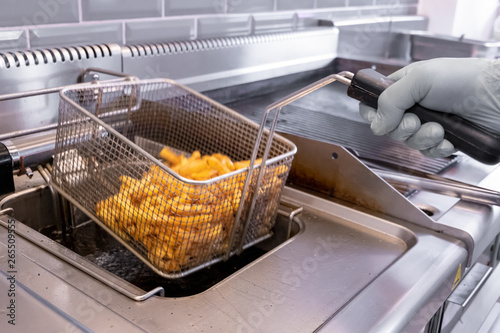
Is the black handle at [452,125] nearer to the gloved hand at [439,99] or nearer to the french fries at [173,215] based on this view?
the gloved hand at [439,99]

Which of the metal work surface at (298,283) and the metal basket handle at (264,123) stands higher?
the metal basket handle at (264,123)

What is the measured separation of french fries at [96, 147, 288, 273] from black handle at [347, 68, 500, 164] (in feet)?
0.70

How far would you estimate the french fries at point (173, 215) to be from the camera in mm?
727

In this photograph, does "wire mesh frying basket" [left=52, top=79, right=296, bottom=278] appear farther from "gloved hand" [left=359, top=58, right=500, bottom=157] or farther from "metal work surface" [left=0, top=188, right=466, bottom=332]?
"gloved hand" [left=359, top=58, right=500, bottom=157]

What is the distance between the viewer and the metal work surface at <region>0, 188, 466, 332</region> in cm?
66

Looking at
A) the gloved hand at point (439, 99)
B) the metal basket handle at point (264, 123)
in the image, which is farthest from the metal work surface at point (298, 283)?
the gloved hand at point (439, 99)

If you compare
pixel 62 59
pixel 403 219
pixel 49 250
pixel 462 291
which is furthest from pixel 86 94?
pixel 462 291

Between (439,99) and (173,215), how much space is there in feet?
1.31

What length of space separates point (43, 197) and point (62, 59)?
28cm

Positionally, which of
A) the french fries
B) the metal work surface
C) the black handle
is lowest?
the metal work surface

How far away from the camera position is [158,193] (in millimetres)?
739

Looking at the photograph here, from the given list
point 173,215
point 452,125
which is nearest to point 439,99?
point 452,125

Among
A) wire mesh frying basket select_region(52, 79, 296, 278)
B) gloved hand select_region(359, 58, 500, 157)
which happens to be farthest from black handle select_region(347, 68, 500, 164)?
wire mesh frying basket select_region(52, 79, 296, 278)

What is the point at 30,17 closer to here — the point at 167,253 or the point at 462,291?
the point at 167,253
